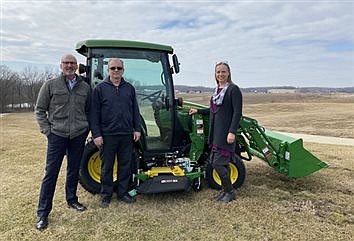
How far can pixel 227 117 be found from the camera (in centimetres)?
462

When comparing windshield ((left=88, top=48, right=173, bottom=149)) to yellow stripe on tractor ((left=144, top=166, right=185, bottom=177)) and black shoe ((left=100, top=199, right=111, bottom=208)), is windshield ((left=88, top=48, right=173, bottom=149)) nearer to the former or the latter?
yellow stripe on tractor ((left=144, top=166, right=185, bottom=177))

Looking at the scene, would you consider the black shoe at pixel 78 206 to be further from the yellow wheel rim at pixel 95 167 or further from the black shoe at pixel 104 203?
the yellow wheel rim at pixel 95 167

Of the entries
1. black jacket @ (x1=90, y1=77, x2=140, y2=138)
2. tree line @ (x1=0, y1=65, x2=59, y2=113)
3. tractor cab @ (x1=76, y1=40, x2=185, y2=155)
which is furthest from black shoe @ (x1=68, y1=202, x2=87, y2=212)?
tree line @ (x1=0, y1=65, x2=59, y2=113)

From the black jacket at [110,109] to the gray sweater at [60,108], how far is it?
7.6 inches

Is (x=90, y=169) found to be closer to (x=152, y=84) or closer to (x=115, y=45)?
(x=152, y=84)

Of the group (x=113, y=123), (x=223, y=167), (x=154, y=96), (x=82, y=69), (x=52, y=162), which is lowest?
(x=223, y=167)

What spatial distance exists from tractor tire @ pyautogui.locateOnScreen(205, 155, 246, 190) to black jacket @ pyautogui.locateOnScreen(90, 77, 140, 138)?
1571 millimetres

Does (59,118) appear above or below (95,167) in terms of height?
above

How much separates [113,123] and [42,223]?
1.39m

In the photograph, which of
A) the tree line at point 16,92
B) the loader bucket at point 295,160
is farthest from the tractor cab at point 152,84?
the tree line at point 16,92

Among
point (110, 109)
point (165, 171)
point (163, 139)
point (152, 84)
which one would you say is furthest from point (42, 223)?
point (152, 84)

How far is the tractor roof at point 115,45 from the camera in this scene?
4887 millimetres

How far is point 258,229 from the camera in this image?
3.99m

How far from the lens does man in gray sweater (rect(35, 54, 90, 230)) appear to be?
4000mm
